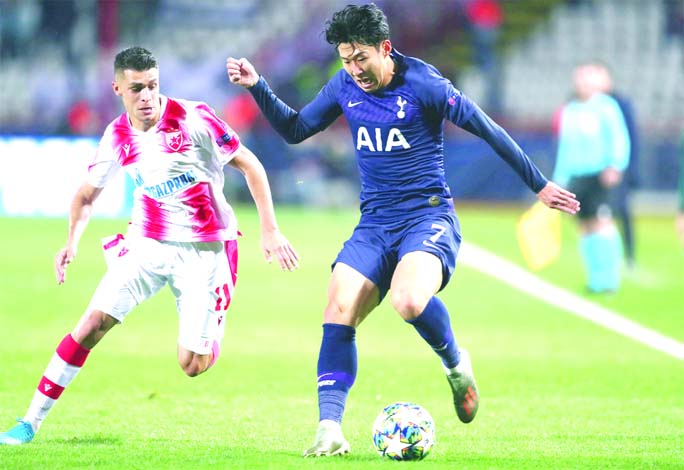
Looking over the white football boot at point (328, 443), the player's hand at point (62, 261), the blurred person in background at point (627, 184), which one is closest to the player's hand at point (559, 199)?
the white football boot at point (328, 443)

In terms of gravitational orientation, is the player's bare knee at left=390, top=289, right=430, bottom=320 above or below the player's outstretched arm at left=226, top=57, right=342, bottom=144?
below

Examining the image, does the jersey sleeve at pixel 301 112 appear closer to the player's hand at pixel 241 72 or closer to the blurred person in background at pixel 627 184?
the player's hand at pixel 241 72

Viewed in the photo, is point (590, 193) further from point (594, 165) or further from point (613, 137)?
point (613, 137)

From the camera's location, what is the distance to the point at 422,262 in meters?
6.84

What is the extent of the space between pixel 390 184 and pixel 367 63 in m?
0.70

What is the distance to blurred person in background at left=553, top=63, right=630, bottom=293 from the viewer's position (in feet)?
50.0

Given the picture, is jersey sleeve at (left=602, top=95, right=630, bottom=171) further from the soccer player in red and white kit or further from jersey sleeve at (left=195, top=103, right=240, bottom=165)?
jersey sleeve at (left=195, top=103, right=240, bottom=165)

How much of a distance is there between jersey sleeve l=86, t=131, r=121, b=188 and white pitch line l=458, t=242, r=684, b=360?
572cm

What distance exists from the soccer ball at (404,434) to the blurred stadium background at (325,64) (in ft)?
67.5

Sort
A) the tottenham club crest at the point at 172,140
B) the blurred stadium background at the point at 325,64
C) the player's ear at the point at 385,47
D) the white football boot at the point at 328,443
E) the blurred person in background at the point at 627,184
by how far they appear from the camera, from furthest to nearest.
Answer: the blurred stadium background at the point at 325,64 → the blurred person in background at the point at 627,184 → the tottenham club crest at the point at 172,140 → the player's ear at the point at 385,47 → the white football boot at the point at 328,443

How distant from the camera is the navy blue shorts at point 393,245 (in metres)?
6.95

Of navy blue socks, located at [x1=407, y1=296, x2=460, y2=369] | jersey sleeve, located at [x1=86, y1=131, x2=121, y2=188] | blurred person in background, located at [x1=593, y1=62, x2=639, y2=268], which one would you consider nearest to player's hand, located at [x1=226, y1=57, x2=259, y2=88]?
jersey sleeve, located at [x1=86, y1=131, x2=121, y2=188]

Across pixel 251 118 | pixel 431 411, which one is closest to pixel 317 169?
pixel 251 118

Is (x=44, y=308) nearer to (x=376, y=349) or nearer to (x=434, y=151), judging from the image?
(x=376, y=349)
